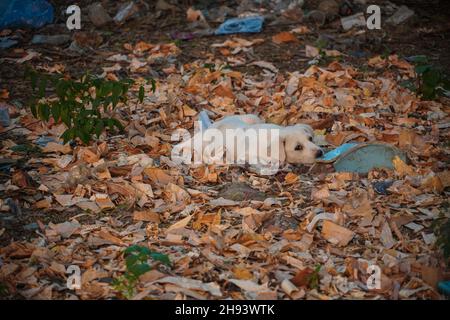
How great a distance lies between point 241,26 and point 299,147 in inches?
158

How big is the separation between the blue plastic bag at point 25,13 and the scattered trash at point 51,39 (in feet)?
1.48

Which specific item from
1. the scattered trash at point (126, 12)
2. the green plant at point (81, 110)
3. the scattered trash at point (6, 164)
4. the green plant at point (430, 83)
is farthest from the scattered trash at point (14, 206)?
the scattered trash at point (126, 12)

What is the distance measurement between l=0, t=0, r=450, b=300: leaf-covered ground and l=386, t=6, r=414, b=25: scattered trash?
1155mm

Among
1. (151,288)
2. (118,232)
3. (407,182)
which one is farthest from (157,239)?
(407,182)

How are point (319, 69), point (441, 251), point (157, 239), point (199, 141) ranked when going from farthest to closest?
point (319, 69), point (199, 141), point (157, 239), point (441, 251)

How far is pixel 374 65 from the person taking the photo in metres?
8.24

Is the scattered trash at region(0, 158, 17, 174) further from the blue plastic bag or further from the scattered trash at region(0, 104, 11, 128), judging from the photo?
the blue plastic bag

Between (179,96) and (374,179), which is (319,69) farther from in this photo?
(374,179)

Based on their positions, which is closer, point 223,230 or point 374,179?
point 223,230

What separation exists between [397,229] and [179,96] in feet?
11.3

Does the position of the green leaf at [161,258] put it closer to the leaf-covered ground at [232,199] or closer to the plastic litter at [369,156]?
the leaf-covered ground at [232,199]

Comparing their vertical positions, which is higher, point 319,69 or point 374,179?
point 319,69

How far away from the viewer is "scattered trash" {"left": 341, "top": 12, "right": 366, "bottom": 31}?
9.22 meters
